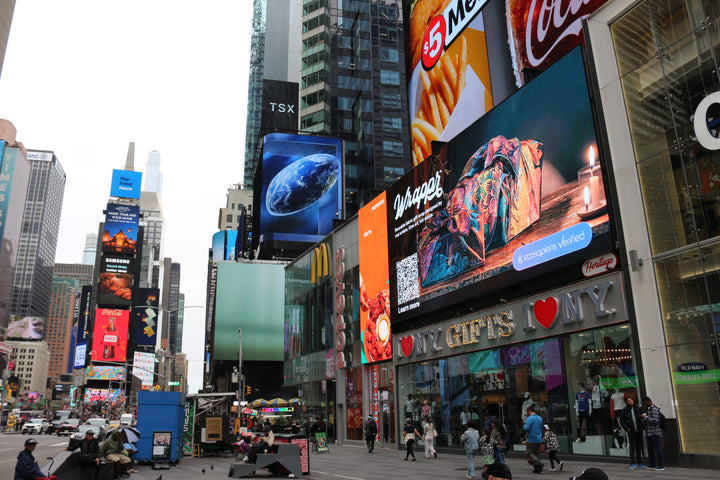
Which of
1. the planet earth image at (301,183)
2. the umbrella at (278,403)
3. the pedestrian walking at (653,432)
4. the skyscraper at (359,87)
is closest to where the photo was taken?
the pedestrian walking at (653,432)

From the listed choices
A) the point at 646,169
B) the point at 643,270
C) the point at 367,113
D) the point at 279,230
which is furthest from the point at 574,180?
the point at 367,113

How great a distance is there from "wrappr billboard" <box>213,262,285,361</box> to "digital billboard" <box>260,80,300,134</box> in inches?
837

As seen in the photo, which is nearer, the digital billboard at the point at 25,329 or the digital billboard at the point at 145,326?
the digital billboard at the point at 145,326

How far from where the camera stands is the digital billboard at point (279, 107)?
88.6 meters

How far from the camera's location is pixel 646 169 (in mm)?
18234

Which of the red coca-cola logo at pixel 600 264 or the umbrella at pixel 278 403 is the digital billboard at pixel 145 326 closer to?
the umbrella at pixel 278 403

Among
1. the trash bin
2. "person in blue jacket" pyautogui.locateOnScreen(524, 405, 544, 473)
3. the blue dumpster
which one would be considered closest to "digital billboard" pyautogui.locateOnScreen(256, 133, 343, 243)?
the blue dumpster

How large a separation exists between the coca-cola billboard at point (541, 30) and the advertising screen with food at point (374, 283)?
459 inches

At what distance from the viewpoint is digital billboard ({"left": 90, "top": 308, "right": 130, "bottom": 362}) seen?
131 metres

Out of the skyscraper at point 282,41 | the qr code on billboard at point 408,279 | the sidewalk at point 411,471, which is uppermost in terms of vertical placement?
the skyscraper at point 282,41

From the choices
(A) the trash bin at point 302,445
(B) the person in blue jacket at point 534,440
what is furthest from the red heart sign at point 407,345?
(B) the person in blue jacket at point 534,440

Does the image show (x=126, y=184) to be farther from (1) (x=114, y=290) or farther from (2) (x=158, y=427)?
(2) (x=158, y=427)

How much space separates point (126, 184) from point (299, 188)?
103 metres

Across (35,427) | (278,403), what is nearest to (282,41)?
(35,427)
